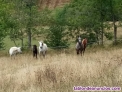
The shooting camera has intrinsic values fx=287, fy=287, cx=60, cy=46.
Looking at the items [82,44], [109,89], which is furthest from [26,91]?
[82,44]

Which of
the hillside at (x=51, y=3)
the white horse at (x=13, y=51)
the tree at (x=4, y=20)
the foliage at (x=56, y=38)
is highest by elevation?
the hillside at (x=51, y=3)

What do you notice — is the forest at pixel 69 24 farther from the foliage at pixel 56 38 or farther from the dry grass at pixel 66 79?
the dry grass at pixel 66 79

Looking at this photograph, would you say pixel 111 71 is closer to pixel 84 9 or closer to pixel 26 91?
pixel 26 91

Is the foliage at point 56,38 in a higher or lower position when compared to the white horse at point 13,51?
higher

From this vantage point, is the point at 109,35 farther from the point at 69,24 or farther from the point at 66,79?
the point at 66,79

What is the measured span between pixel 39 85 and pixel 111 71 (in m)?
2.33

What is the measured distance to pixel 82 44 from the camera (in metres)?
23.4

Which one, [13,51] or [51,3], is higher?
[51,3]

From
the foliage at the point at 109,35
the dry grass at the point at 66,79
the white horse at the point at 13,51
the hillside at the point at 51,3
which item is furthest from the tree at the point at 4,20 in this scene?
the hillside at the point at 51,3

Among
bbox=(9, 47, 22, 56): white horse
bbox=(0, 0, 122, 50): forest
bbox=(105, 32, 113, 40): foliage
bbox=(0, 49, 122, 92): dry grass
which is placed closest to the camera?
bbox=(0, 49, 122, 92): dry grass

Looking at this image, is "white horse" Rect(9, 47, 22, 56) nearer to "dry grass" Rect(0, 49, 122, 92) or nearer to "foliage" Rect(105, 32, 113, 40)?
"foliage" Rect(105, 32, 113, 40)

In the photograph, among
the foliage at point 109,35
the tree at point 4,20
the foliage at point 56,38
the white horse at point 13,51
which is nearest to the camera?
the white horse at point 13,51

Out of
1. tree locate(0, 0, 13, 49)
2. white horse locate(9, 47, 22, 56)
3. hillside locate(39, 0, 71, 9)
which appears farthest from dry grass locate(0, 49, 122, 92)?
hillside locate(39, 0, 71, 9)

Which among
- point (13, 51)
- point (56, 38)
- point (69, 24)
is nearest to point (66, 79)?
point (13, 51)
